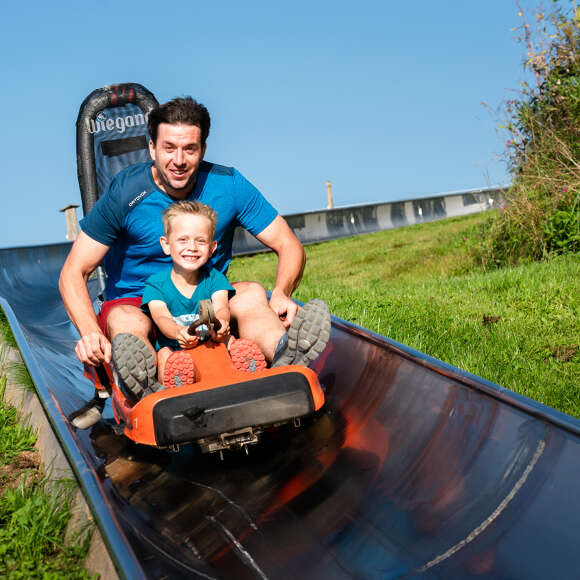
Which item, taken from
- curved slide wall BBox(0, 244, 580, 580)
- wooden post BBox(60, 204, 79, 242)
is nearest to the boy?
curved slide wall BBox(0, 244, 580, 580)

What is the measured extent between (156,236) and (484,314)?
248cm

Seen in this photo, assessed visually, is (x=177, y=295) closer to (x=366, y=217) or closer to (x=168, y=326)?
(x=168, y=326)

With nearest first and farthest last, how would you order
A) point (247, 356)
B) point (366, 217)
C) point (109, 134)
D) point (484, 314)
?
point (247, 356), point (109, 134), point (484, 314), point (366, 217)

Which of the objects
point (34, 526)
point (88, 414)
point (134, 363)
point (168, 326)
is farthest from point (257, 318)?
point (34, 526)

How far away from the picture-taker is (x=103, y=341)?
3021mm

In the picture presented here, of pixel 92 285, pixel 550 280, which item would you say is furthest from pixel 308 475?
pixel 92 285

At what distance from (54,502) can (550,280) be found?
12.7 ft

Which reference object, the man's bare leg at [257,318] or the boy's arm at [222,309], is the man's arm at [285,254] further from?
the boy's arm at [222,309]

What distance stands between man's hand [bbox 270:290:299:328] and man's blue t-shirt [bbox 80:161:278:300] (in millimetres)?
345

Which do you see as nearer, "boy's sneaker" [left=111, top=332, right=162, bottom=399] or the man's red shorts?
"boy's sneaker" [left=111, top=332, right=162, bottom=399]

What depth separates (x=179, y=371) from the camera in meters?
2.78

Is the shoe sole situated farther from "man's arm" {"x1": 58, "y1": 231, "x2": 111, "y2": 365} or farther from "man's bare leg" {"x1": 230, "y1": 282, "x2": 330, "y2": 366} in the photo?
"man's bare leg" {"x1": 230, "y1": 282, "x2": 330, "y2": 366}

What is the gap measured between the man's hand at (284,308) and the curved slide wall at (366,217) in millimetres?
10248

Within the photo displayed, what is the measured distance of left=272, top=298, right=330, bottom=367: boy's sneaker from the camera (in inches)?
110
